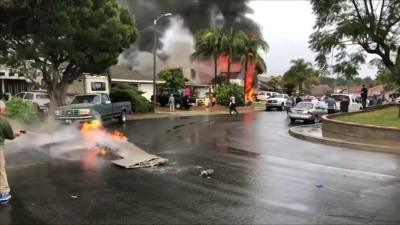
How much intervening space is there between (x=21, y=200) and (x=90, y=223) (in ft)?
5.85

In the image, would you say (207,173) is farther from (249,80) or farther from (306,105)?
(249,80)

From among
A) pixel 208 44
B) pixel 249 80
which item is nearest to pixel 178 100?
pixel 208 44

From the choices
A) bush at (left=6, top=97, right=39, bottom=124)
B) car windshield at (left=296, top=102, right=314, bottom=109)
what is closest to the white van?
car windshield at (left=296, top=102, right=314, bottom=109)

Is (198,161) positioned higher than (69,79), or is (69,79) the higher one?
(69,79)

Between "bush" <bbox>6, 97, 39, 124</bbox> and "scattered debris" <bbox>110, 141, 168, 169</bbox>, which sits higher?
"bush" <bbox>6, 97, 39, 124</bbox>

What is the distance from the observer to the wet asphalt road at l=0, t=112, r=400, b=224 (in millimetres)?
6430

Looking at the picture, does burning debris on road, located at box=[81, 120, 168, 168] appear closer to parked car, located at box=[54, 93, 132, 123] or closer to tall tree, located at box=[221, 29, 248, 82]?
parked car, located at box=[54, 93, 132, 123]

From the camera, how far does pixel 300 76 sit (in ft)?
317

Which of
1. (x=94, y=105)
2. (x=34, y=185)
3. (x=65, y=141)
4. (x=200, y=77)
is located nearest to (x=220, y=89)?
(x=200, y=77)

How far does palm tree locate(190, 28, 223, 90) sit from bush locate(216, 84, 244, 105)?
3.70m

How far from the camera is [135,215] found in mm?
6457

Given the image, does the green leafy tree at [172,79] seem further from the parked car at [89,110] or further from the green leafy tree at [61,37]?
the parked car at [89,110]

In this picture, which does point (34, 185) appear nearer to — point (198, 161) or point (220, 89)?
point (198, 161)

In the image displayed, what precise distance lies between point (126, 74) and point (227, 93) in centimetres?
1069
